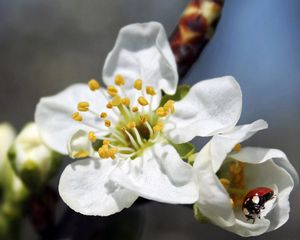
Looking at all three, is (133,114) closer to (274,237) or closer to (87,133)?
(87,133)

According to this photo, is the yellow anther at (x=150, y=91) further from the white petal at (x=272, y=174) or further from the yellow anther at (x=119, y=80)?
the white petal at (x=272, y=174)

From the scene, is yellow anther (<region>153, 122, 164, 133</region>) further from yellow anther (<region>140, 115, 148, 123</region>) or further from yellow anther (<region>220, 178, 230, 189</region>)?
yellow anther (<region>220, 178, 230, 189</region>)

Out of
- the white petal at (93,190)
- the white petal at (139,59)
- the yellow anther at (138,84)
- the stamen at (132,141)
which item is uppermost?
the white petal at (139,59)

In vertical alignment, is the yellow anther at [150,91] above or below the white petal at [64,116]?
above

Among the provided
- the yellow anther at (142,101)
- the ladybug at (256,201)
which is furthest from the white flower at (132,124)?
the ladybug at (256,201)

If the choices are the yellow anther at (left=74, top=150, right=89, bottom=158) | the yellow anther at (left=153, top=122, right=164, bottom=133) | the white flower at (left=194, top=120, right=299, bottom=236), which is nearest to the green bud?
the yellow anther at (left=74, top=150, right=89, bottom=158)

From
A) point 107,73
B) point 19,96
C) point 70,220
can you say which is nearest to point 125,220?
point 70,220

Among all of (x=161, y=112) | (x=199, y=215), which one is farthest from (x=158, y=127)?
(x=199, y=215)
